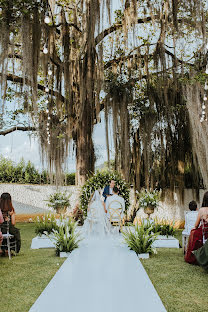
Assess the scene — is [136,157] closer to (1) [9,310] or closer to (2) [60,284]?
(2) [60,284]

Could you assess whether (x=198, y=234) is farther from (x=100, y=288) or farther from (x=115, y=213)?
(x=115, y=213)

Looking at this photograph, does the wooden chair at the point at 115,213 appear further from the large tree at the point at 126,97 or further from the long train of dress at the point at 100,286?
the large tree at the point at 126,97

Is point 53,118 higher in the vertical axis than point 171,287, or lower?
higher

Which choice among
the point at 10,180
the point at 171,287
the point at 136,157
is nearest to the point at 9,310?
the point at 171,287

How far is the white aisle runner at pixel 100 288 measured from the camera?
2.84 metres

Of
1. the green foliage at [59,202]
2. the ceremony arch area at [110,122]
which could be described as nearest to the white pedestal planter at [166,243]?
the ceremony arch area at [110,122]

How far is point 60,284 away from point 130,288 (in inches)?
28.5

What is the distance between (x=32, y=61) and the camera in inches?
267

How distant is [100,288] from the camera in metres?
3.44

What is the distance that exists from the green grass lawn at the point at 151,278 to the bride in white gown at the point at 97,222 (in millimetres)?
1335

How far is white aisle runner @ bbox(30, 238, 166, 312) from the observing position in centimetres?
284

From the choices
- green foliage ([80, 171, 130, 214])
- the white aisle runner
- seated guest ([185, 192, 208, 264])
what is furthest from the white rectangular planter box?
green foliage ([80, 171, 130, 214])

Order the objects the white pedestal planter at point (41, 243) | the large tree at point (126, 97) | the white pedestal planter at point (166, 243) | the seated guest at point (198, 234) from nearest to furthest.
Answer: the seated guest at point (198, 234) → the white pedestal planter at point (41, 243) → the white pedestal planter at point (166, 243) → the large tree at point (126, 97)

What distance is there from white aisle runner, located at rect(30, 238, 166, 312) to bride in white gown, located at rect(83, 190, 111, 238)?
182 centimetres
